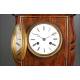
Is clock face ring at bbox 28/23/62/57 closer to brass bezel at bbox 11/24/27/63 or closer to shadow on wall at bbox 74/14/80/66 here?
brass bezel at bbox 11/24/27/63

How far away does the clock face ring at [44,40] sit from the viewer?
2.14 metres

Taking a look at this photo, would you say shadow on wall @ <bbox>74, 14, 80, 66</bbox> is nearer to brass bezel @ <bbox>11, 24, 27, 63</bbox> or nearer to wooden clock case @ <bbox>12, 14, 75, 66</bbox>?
wooden clock case @ <bbox>12, 14, 75, 66</bbox>

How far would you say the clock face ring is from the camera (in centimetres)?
214

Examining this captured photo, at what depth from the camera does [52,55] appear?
2150mm

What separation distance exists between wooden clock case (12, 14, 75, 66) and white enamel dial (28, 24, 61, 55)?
4 cm

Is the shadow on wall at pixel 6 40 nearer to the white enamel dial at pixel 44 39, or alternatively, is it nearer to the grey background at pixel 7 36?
the grey background at pixel 7 36

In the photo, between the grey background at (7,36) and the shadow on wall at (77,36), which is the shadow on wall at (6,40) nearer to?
the grey background at (7,36)

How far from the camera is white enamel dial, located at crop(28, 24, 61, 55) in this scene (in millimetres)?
2143

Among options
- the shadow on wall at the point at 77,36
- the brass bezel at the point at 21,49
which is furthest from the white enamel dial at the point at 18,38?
the shadow on wall at the point at 77,36

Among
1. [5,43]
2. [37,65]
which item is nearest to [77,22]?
[37,65]

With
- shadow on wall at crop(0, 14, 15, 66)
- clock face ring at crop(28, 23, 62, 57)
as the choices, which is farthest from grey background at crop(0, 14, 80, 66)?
clock face ring at crop(28, 23, 62, 57)

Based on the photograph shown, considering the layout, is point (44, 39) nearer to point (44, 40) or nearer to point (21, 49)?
point (44, 40)

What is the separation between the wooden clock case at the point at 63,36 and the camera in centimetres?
215
